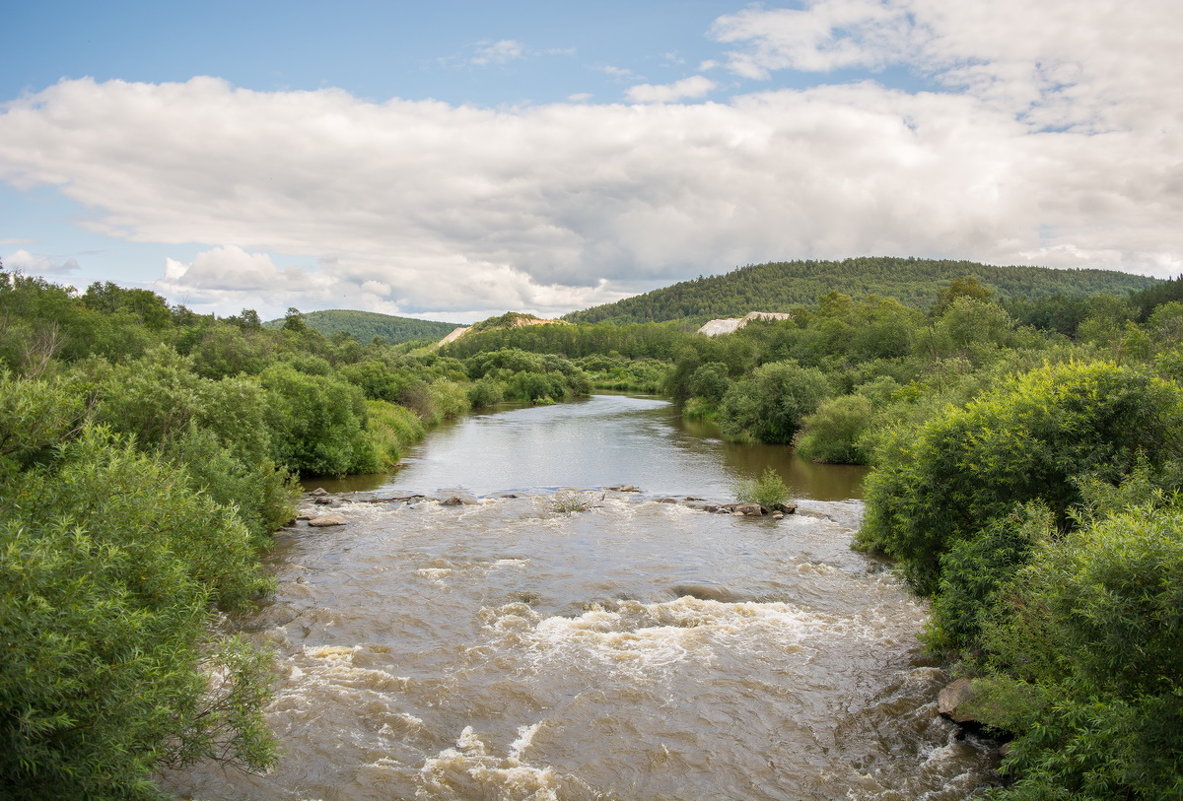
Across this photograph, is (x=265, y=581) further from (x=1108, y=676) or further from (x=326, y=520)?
(x=1108, y=676)

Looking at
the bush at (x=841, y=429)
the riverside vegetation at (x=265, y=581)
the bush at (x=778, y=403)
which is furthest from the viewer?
the bush at (x=778, y=403)

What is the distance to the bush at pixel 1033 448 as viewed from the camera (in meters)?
14.2

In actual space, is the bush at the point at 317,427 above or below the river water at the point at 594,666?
above

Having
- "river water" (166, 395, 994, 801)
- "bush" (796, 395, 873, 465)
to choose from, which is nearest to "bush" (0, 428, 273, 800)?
"river water" (166, 395, 994, 801)

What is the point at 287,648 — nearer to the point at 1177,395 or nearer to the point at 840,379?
the point at 1177,395

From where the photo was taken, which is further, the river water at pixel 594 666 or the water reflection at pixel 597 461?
the water reflection at pixel 597 461

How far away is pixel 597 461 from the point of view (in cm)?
4678

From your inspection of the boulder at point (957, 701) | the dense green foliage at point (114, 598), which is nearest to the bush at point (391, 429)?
the dense green foliage at point (114, 598)

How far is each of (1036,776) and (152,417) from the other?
25074 millimetres

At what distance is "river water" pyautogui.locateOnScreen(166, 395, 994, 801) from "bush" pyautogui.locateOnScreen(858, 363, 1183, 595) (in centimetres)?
330

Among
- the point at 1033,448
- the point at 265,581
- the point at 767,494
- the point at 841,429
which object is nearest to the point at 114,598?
the point at 265,581

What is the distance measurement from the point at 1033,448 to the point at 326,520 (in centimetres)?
2471

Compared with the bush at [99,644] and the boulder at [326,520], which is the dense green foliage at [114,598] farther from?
the boulder at [326,520]

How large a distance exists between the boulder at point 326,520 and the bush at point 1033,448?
2134 centimetres
